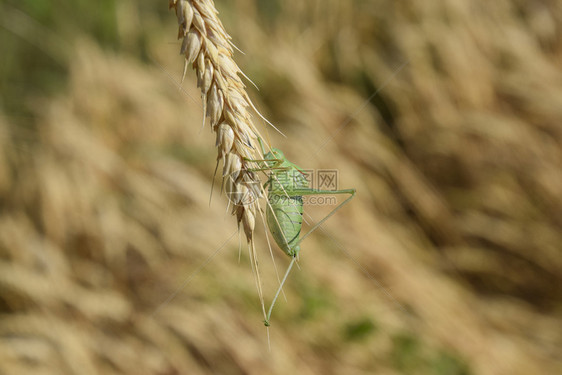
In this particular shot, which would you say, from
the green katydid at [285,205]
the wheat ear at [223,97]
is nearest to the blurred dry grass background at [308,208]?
the green katydid at [285,205]

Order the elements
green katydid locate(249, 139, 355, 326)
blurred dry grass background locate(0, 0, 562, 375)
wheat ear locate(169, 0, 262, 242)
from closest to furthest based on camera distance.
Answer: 1. wheat ear locate(169, 0, 262, 242)
2. green katydid locate(249, 139, 355, 326)
3. blurred dry grass background locate(0, 0, 562, 375)

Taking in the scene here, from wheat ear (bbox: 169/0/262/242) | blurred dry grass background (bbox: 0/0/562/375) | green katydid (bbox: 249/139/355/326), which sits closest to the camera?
wheat ear (bbox: 169/0/262/242)

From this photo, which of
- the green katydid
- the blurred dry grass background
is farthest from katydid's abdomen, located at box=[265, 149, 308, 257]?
the blurred dry grass background

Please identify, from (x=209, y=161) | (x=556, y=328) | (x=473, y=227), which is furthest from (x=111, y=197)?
(x=556, y=328)

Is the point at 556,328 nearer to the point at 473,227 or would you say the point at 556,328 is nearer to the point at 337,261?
the point at 473,227

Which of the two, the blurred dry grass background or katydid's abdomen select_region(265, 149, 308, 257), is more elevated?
the blurred dry grass background

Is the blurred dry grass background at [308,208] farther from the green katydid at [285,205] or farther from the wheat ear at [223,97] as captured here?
the wheat ear at [223,97]

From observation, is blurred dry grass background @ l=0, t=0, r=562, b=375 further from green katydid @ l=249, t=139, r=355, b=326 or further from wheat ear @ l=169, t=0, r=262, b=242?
wheat ear @ l=169, t=0, r=262, b=242

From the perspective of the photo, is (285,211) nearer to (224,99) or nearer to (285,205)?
(285,205)
